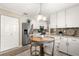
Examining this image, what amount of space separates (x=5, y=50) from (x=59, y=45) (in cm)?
121

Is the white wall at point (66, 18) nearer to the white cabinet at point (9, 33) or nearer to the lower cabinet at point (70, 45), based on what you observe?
the lower cabinet at point (70, 45)

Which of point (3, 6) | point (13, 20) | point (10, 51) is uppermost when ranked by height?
point (3, 6)

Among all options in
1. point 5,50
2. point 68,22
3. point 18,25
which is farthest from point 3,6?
point 68,22

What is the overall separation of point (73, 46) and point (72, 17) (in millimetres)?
657

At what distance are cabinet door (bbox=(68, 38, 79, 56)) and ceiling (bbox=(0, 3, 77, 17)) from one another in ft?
2.48

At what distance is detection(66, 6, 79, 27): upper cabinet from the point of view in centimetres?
161

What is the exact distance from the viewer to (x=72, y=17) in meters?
1.67

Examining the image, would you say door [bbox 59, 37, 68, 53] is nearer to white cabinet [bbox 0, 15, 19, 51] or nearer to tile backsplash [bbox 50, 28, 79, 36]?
tile backsplash [bbox 50, 28, 79, 36]

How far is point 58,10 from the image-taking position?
1.67 metres

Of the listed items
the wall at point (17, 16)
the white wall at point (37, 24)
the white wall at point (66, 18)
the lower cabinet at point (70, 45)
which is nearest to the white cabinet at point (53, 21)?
the white wall at point (66, 18)

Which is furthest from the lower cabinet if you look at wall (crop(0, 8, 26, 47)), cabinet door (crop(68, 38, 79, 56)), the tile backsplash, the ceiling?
wall (crop(0, 8, 26, 47))

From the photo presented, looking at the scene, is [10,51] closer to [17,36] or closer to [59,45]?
[17,36]

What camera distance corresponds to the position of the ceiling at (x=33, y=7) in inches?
59.3

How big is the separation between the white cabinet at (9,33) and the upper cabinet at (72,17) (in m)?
1.17
